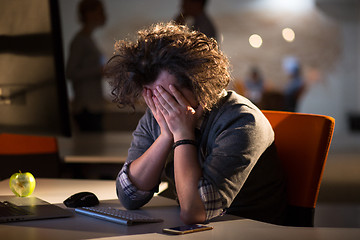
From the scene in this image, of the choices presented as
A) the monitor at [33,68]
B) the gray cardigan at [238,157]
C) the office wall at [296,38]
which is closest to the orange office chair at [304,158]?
the gray cardigan at [238,157]

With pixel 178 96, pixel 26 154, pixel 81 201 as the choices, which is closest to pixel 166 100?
pixel 178 96

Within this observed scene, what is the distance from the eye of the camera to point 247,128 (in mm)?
1301

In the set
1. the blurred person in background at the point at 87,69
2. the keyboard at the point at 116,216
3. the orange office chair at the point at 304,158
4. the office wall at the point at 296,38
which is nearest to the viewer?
the keyboard at the point at 116,216

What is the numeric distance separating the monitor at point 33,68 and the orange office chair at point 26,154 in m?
0.90

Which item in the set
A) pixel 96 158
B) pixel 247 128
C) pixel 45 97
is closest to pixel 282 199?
pixel 247 128

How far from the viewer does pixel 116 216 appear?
3.94 ft

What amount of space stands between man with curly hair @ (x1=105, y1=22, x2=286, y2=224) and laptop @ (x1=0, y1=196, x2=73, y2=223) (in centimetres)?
20

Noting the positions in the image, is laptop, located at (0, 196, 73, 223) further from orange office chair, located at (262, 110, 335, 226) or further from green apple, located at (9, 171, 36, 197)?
orange office chair, located at (262, 110, 335, 226)

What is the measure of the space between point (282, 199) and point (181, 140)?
0.38m

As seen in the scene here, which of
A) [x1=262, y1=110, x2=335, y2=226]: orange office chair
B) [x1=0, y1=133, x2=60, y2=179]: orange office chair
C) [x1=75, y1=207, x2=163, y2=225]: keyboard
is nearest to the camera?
[x1=75, y1=207, x2=163, y2=225]: keyboard

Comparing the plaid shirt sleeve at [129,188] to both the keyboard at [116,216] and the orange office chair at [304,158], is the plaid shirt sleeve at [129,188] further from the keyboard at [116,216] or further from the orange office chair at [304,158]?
the orange office chair at [304,158]

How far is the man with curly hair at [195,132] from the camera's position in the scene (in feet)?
4.07

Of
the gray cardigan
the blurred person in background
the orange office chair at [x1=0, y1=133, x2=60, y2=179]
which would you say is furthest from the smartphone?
the blurred person in background

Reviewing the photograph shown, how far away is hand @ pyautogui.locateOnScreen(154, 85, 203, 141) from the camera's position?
134cm
